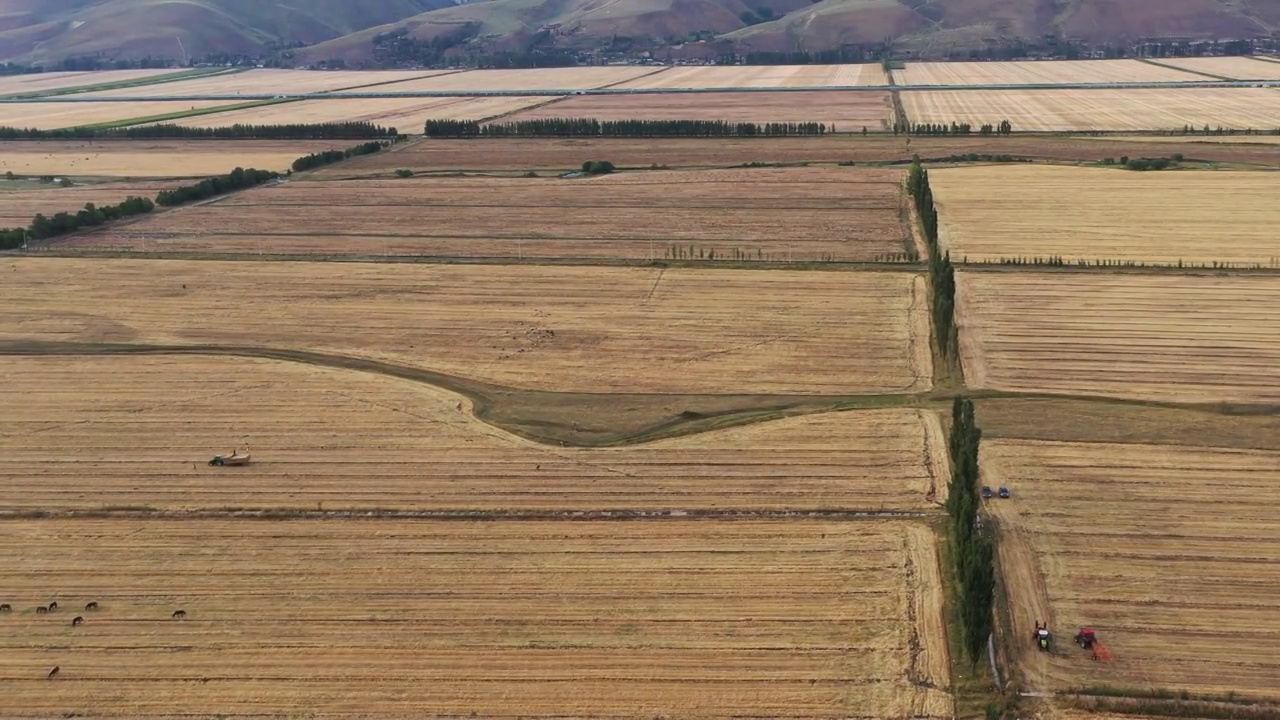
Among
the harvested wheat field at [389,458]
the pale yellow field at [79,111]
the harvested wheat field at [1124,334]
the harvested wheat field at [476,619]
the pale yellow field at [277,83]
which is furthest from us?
the pale yellow field at [277,83]

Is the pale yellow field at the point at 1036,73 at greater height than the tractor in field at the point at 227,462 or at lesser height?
greater

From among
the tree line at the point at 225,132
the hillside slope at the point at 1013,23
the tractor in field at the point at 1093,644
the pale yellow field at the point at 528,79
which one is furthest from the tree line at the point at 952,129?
the hillside slope at the point at 1013,23

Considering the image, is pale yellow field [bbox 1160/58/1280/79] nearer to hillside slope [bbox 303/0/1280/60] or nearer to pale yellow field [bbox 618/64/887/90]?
hillside slope [bbox 303/0/1280/60]

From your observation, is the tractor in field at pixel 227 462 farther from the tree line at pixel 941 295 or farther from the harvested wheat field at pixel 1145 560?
the tree line at pixel 941 295

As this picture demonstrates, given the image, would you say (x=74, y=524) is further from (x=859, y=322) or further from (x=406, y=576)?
(x=859, y=322)

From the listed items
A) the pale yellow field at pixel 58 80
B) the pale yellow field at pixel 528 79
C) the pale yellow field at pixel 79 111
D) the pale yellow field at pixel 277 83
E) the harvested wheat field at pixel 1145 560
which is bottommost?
the harvested wheat field at pixel 1145 560

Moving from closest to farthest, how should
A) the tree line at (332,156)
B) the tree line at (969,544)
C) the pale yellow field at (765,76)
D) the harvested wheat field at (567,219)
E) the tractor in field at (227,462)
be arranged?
A: the tree line at (969,544) → the tractor in field at (227,462) → the harvested wheat field at (567,219) → the tree line at (332,156) → the pale yellow field at (765,76)

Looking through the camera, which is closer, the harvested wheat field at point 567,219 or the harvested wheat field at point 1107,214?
the harvested wheat field at point 1107,214

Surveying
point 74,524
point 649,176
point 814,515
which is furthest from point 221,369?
point 649,176
